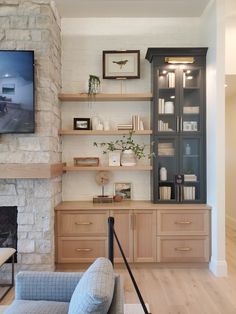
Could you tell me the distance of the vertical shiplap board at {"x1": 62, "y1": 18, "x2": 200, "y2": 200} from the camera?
4.51 metres

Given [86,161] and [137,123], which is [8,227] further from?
[137,123]

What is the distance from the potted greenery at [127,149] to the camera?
4.36 meters

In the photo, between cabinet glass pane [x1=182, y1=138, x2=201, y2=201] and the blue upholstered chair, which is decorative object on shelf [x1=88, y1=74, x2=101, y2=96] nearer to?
cabinet glass pane [x1=182, y1=138, x2=201, y2=201]

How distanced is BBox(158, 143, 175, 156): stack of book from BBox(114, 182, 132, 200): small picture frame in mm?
669

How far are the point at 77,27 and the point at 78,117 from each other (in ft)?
4.23

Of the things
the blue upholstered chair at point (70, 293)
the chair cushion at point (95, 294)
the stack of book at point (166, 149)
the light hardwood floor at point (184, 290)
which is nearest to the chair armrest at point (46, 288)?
the blue upholstered chair at point (70, 293)

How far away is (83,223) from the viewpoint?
13.1 ft

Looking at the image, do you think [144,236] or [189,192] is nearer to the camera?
[144,236]

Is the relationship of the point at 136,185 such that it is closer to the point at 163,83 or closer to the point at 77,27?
the point at 163,83

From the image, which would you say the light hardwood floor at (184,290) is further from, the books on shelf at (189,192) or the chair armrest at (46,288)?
the chair armrest at (46,288)

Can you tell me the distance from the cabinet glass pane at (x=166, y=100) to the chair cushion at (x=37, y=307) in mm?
2664

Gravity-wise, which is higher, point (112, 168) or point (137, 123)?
point (137, 123)

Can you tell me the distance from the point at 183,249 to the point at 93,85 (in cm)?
246

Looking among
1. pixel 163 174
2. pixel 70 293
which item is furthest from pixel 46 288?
pixel 163 174
